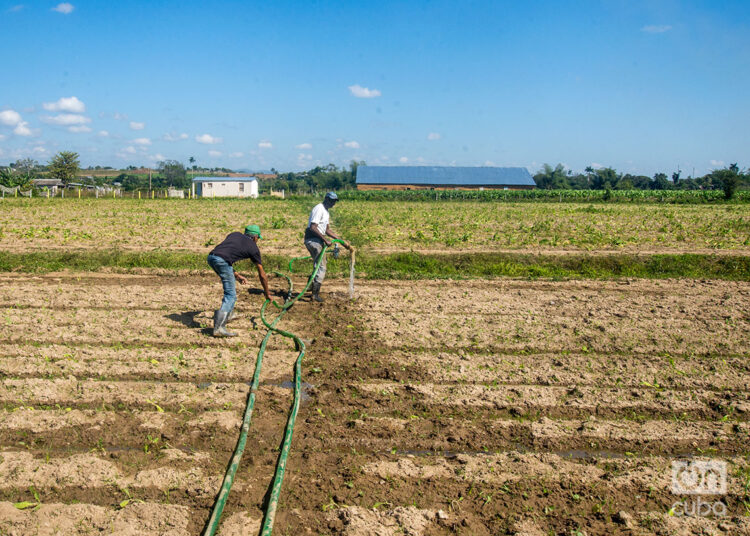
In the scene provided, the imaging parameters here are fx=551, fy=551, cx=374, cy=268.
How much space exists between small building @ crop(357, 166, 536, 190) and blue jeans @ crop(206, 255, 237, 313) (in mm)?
70487

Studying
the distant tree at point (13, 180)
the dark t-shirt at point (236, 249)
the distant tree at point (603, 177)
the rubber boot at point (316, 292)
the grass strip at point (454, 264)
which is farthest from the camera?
the distant tree at point (603, 177)

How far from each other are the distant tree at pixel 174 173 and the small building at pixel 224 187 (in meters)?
30.4

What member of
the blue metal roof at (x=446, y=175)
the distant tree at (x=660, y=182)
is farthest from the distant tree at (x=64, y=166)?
the distant tree at (x=660, y=182)

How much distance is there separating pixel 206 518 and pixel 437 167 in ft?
282

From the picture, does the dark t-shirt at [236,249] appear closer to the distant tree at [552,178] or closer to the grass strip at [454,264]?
the grass strip at [454,264]

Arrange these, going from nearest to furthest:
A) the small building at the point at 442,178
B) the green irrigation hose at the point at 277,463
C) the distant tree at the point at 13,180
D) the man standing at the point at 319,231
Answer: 1. the green irrigation hose at the point at 277,463
2. the man standing at the point at 319,231
3. the distant tree at the point at 13,180
4. the small building at the point at 442,178

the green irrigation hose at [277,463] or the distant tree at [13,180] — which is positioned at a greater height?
the distant tree at [13,180]

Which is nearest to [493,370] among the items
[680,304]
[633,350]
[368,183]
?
[633,350]

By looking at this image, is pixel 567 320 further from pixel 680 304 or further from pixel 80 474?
pixel 80 474

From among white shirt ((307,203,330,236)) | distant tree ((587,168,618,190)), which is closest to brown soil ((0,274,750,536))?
white shirt ((307,203,330,236))

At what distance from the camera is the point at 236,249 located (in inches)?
317

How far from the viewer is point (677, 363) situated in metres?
7.57

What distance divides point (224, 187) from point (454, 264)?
6821 centimetres

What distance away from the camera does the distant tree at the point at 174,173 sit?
10928 cm
